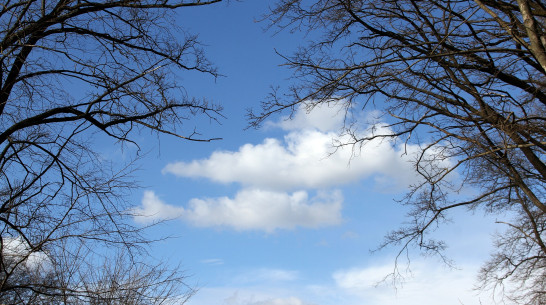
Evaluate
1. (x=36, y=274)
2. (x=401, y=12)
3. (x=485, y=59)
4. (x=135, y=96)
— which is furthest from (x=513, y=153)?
(x=36, y=274)

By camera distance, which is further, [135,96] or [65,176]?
[65,176]

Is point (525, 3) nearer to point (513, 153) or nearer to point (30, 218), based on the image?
point (513, 153)

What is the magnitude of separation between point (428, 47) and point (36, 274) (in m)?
7.26

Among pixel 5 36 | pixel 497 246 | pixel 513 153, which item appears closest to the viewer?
pixel 5 36

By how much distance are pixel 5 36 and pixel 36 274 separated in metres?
2.83

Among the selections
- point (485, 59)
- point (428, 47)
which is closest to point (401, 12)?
point (428, 47)

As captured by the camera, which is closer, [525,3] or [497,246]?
[525,3]

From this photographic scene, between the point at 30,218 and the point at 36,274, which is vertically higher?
the point at 30,218

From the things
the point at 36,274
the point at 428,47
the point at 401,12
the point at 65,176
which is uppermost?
the point at 401,12

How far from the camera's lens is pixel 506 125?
6531 mm

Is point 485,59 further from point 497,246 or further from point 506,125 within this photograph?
point 497,246

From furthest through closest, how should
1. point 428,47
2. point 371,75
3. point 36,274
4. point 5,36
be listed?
point 428,47, point 371,75, point 36,274, point 5,36

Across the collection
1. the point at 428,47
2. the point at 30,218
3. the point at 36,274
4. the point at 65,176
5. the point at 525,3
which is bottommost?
the point at 36,274

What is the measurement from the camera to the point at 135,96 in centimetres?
530
